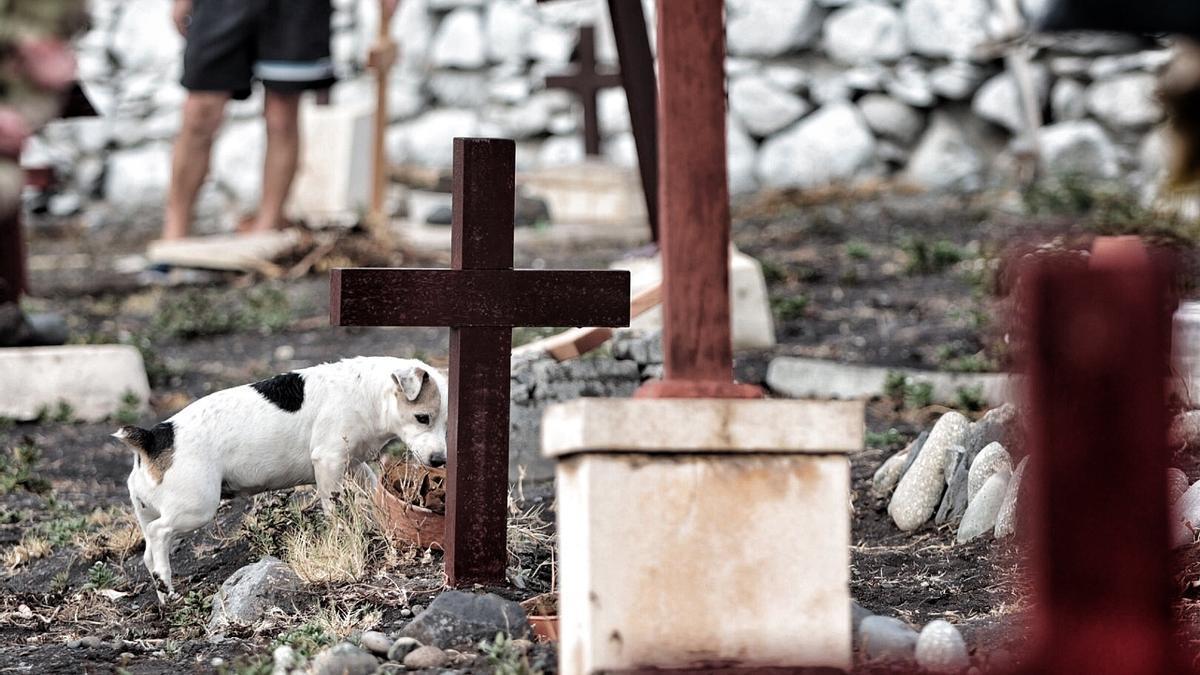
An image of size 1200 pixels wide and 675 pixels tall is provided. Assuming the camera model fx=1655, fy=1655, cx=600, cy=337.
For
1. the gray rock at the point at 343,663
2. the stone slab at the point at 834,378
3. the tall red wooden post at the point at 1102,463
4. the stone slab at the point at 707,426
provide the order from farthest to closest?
1. the stone slab at the point at 834,378
2. the gray rock at the point at 343,663
3. the stone slab at the point at 707,426
4. the tall red wooden post at the point at 1102,463

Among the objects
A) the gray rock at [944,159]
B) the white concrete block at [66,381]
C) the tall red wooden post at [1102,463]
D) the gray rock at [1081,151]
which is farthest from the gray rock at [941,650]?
the gray rock at [944,159]

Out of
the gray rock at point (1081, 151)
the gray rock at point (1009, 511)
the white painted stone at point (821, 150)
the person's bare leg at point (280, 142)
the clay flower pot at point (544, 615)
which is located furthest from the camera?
the white painted stone at point (821, 150)

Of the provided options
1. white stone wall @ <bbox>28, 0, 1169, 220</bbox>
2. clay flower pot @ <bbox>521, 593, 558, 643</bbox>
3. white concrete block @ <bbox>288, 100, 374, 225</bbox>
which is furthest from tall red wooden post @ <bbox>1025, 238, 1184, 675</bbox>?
white concrete block @ <bbox>288, 100, 374, 225</bbox>

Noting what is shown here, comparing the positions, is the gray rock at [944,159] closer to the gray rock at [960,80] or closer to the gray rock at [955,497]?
the gray rock at [960,80]

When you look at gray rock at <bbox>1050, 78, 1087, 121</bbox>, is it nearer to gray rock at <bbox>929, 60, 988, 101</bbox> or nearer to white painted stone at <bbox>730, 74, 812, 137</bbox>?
gray rock at <bbox>929, 60, 988, 101</bbox>

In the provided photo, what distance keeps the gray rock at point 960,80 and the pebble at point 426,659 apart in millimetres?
10157

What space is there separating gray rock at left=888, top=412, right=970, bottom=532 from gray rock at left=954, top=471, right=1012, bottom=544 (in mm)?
177

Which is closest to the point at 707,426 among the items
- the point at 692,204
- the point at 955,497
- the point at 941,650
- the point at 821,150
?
the point at 692,204

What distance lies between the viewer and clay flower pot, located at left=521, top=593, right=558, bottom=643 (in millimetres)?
3523

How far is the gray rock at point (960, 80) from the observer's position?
12.7 m

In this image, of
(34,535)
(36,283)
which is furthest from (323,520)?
(36,283)

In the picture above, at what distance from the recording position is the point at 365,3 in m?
14.4

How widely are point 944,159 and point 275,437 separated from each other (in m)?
9.09

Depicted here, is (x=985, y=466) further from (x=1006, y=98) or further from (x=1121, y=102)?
(x=1006, y=98)
